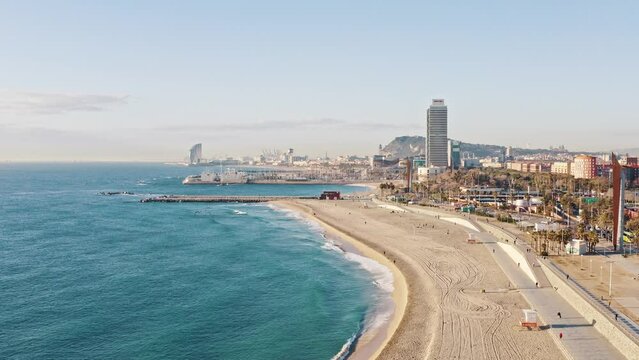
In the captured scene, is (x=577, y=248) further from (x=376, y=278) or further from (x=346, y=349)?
(x=346, y=349)

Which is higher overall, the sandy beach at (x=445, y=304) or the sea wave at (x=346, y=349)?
the sandy beach at (x=445, y=304)

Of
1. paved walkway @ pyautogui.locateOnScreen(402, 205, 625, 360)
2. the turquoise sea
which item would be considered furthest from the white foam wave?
paved walkway @ pyautogui.locateOnScreen(402, 205, 625, 360)

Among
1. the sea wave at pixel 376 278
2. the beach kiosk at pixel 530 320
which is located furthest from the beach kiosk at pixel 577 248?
the beach kiosk at pixel 530 320


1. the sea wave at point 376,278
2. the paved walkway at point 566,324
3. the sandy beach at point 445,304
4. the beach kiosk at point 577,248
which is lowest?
the sea wave at point 376,278

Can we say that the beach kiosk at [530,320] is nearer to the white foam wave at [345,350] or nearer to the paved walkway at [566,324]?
the paved walkway at [566,324]

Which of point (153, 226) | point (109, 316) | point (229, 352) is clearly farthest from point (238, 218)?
point (229, 352)
